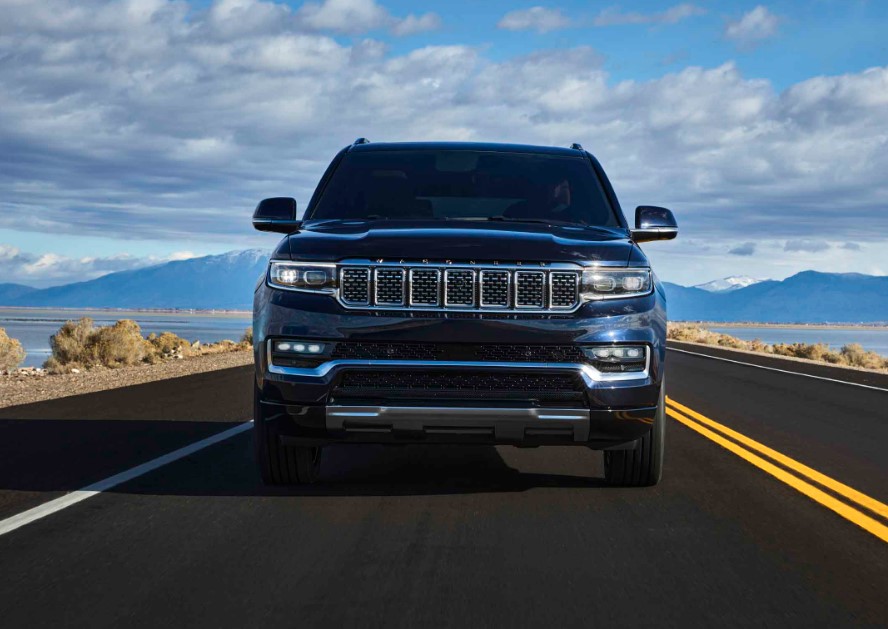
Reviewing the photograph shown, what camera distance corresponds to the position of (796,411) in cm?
1228

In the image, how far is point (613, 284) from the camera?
225 inches

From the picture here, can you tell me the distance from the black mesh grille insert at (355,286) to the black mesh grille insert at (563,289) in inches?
39.4

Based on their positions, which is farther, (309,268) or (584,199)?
(584,199)

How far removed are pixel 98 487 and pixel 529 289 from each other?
115 inches

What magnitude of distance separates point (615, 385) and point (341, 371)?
1477 mm

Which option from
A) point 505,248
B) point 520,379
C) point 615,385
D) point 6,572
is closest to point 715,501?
point 615,385

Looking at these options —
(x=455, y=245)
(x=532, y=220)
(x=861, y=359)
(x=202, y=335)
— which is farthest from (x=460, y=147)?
(x=202, y=335)

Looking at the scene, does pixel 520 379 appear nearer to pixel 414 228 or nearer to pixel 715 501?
pixel 414 228

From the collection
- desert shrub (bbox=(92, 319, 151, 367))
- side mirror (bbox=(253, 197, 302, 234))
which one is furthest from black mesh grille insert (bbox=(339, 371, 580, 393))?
desert shrub (bbox=(92, 319, 151, 367))

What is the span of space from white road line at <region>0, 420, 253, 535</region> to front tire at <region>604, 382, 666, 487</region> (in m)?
3.07

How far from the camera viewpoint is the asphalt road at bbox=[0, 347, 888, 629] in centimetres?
390

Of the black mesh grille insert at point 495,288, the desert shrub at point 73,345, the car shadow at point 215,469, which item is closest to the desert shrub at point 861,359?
the desert shrub at point 73,345

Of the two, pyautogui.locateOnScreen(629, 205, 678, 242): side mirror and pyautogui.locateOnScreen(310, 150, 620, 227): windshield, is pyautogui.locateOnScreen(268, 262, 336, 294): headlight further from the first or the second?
pyautogui.locateOnScreen(629, 205, 678, 242): side mirror

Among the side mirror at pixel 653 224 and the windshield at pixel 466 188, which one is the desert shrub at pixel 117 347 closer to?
the windshield at pixel 466 188
